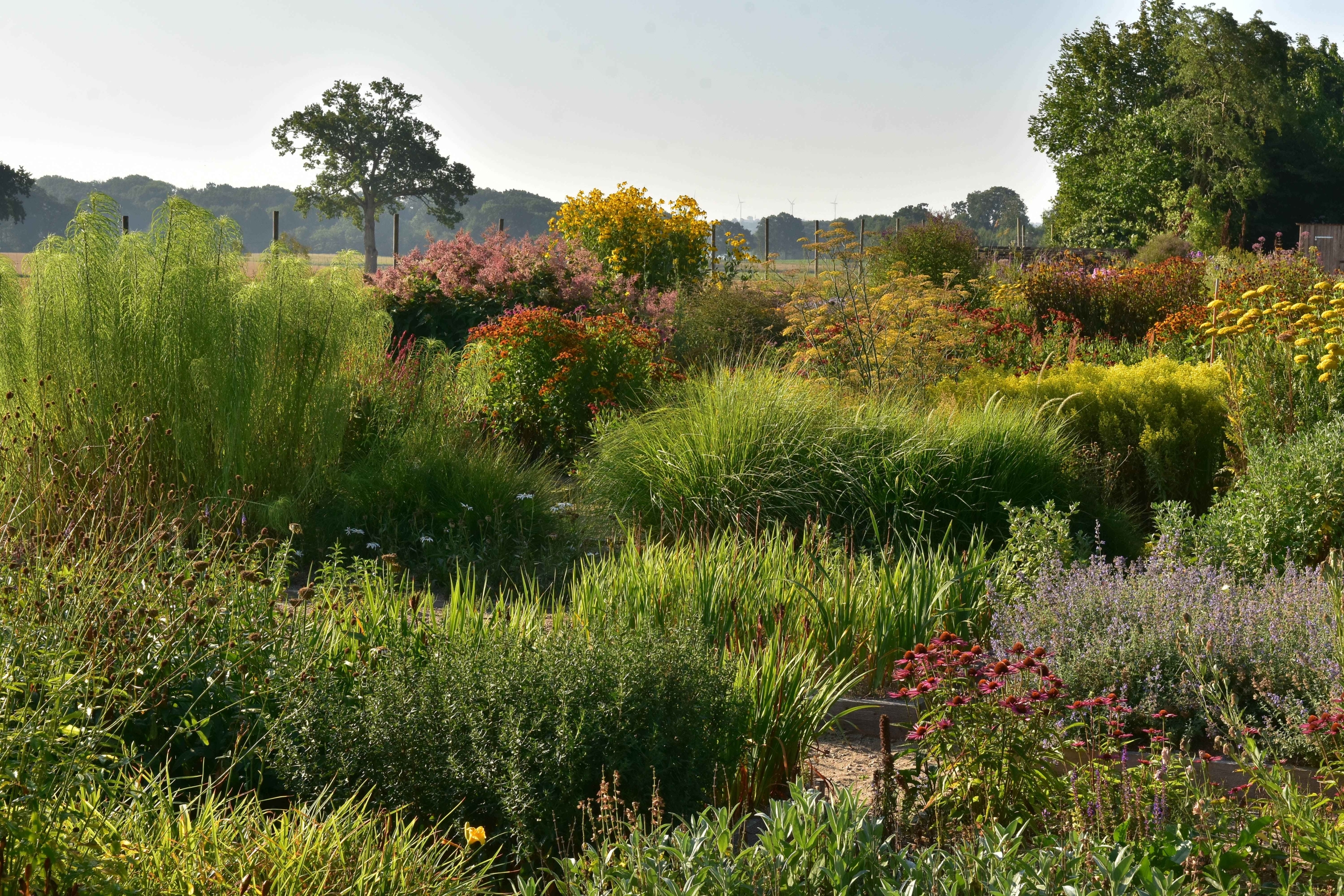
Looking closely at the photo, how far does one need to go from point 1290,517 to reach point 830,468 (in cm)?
209

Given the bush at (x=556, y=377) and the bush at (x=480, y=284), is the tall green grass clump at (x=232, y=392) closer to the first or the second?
the bush at (x=556, y=377)

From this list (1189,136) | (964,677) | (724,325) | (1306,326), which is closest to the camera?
(964,677)

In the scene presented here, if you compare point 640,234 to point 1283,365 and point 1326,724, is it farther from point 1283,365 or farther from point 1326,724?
point 1326,724

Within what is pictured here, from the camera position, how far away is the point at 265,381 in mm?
5395

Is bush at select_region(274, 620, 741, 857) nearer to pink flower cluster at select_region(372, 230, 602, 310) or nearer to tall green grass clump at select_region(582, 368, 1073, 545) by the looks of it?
tall green grass clump at select_region(582, 368, 1073, 545)

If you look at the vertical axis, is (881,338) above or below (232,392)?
above

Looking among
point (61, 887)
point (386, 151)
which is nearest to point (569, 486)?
point (61, 887)

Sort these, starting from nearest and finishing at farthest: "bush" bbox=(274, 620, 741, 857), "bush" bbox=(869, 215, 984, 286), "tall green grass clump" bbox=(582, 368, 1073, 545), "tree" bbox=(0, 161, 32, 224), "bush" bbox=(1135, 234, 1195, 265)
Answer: "bush" bbox=(274, 620, 741, 857), "tall green grass clump" bbox=(582, 368, 1073, 545), "bush" bbox=(869, 215, 984, 286), "bush" bbox=(1135, 234, 1195, 265), "tree" bbox=(0, 161, 32, 224)

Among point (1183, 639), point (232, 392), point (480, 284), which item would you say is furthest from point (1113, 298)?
point (232, 392)

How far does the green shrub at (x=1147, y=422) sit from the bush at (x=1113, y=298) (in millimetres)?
5782

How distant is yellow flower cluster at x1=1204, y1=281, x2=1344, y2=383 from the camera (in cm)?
546

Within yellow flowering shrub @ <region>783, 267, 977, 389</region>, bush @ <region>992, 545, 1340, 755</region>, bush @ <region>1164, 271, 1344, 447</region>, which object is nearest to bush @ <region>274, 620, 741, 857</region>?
bush @ <region>992, 545, 1340, 755</region>

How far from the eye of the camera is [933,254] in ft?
47.0

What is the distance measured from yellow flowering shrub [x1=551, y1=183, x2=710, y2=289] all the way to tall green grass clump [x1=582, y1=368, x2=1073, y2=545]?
856 cm
